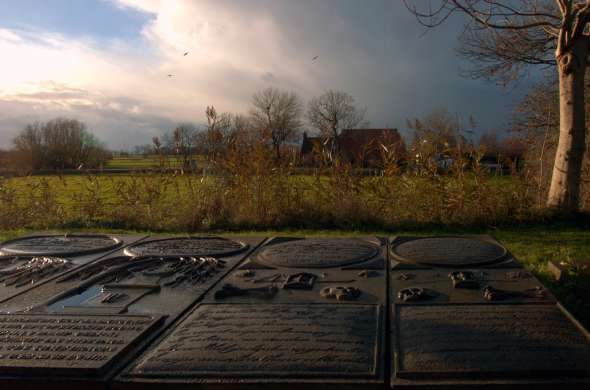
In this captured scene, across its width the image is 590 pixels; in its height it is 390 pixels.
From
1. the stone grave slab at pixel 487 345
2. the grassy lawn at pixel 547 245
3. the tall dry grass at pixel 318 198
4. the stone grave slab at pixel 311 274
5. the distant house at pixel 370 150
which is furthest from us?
the distant house at pixel 370 150

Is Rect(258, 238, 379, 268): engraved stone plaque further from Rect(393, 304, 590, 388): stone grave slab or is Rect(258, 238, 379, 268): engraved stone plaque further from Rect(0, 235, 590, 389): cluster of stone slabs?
Rect(393, 304, 590, 388): stone grave slab

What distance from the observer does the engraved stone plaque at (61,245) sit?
4.98m

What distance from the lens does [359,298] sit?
354cm

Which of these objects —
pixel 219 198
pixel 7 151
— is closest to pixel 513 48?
pixel 219 198

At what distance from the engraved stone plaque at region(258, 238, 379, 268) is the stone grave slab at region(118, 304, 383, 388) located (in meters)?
1.10

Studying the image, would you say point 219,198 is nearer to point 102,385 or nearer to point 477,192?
point 477,192

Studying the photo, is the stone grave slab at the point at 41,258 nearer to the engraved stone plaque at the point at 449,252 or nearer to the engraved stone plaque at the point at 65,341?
the engraved stone plaque at the point at 65,341

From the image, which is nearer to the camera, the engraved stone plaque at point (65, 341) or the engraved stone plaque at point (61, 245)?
the engraved stone plaque at point (65, 341)

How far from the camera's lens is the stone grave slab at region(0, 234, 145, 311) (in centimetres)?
384

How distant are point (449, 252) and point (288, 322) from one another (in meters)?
2.06

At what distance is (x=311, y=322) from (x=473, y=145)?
7069 mm

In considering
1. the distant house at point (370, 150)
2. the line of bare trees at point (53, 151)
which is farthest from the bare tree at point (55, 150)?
the distant house at point (370, 150)

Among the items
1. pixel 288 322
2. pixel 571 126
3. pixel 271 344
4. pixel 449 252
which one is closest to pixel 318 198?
pixel 571 126

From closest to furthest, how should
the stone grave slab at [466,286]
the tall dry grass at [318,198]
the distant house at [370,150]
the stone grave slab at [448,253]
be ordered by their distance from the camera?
the stone grave slab at [466,286] → the stone grave slab at [448,253] → the tall dry grass at [318,198] → the distant house at [370,150]
